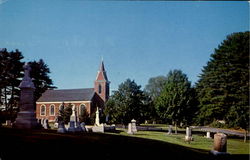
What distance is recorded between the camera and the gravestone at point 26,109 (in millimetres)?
10312

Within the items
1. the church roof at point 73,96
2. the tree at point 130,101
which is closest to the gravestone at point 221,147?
the tree at point 130,101

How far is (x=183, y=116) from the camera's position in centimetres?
1319

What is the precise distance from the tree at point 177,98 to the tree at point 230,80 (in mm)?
1893

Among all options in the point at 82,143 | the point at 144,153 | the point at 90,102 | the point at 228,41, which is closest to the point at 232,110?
the point at 228,41

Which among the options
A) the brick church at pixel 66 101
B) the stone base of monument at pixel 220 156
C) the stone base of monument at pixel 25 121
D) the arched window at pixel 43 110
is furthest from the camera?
the arched window at pixel 43 110

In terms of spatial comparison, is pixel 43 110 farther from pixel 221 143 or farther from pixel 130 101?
pixel 221 143

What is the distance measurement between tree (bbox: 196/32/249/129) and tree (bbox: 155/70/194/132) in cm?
189

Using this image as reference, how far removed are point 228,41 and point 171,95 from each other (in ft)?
17.7

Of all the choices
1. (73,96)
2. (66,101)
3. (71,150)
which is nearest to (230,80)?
(71,150)

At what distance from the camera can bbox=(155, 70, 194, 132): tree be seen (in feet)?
36.9

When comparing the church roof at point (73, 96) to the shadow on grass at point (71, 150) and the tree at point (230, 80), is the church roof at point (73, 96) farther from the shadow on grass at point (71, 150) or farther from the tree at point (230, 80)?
the shadow on grass at point (71, 150)

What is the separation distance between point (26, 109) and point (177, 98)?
7.55 m

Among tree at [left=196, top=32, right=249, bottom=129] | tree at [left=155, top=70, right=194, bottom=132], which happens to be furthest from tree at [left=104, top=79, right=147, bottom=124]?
tree at [left=196, top=32, right=249, bottom=129]

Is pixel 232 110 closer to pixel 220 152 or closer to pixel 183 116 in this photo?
pixel 220 152
